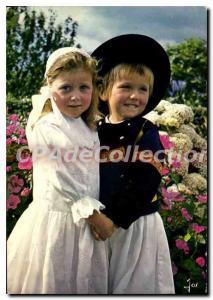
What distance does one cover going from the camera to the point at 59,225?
8.61 ft

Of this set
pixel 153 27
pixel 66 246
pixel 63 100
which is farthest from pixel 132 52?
pixel 66 246

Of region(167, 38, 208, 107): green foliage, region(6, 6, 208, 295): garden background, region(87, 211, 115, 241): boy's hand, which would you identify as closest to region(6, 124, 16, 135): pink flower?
region(6, 6, 208, 295): garden background

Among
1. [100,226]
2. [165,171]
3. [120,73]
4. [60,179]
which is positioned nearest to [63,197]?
[60,179]

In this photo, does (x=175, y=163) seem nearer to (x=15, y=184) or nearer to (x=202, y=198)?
(x=202, y=198)

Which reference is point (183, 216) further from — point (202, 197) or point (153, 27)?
point (153, 27)

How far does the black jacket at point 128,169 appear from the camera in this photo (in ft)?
8.77

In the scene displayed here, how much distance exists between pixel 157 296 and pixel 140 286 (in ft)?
0.38

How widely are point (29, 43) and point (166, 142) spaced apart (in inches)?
35.0

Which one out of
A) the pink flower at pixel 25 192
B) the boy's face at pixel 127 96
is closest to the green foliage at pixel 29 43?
the boy's face at pixel 127 96

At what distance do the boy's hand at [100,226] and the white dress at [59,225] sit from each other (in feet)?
0.09

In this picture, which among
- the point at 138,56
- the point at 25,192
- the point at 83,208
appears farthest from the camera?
the point at 25,192

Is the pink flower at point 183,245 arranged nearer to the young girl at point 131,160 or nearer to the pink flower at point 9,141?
the young girl at point 131,160

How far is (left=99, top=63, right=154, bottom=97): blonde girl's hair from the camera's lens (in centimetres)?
271

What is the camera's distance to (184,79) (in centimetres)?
288
